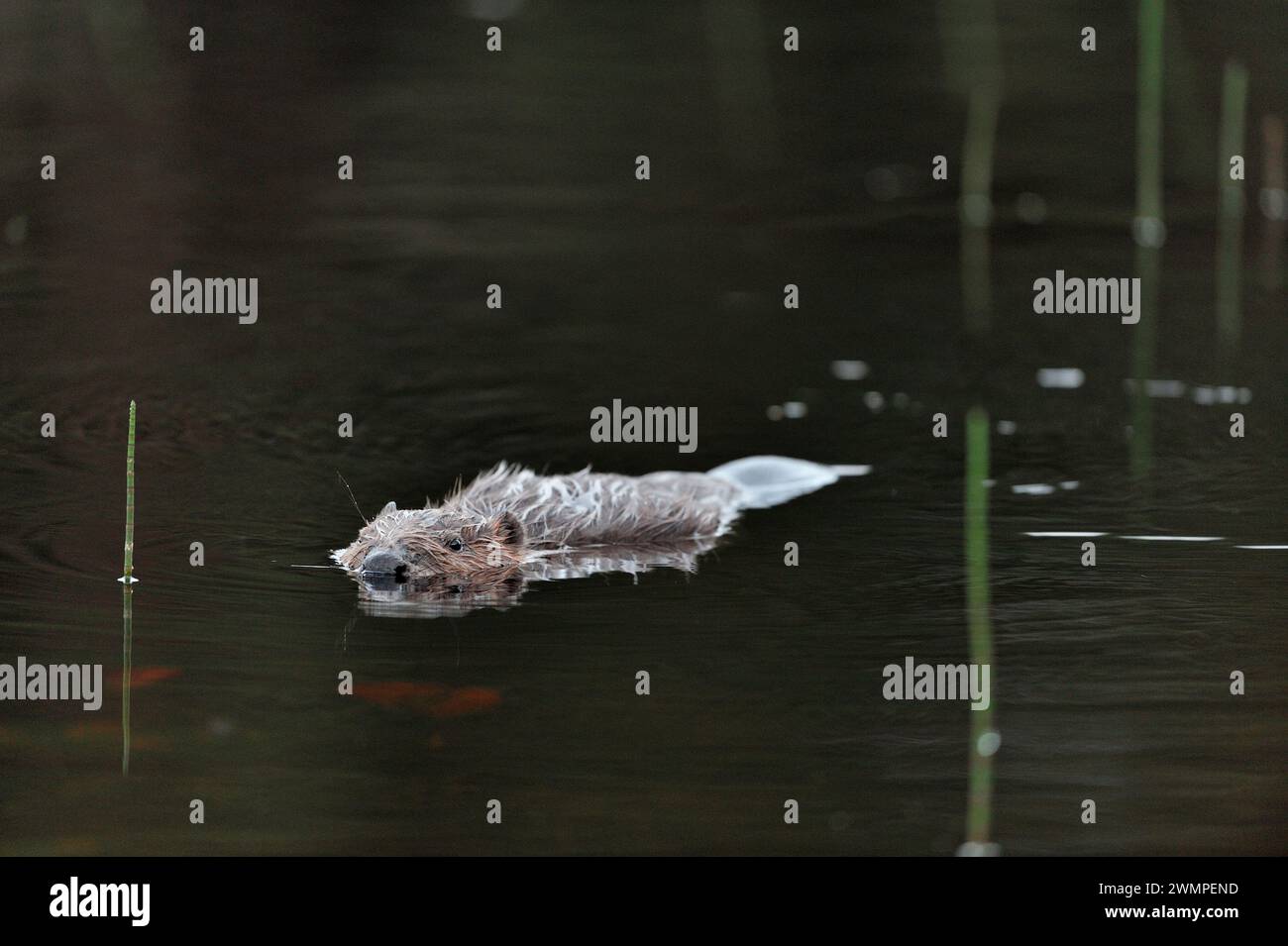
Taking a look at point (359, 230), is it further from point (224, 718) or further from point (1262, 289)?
point (224, 718)

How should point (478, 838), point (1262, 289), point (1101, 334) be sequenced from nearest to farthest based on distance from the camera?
point (478, 838)
point (1101, 334)
point (1262, 289)

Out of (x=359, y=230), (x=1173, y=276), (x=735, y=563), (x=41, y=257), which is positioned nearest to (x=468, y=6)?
(x=359, y=230)

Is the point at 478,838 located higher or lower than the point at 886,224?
lower

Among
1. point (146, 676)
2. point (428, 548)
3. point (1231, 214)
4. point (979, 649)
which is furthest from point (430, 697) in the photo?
point (1231, 214)

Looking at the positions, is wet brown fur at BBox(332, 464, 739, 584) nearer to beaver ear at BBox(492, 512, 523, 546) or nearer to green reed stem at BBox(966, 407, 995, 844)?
beaver ear at BBox(492, 512, 523, 546)

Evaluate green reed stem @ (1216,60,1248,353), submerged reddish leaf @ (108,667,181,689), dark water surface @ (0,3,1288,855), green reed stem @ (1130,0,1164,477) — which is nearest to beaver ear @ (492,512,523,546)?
dark water surface @ (0,3,1288,855)

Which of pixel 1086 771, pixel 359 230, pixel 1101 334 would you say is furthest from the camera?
pixel 359 230

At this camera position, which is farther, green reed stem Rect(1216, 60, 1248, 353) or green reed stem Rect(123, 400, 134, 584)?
green reed stem Rect(1216, 60, 1248, 353)

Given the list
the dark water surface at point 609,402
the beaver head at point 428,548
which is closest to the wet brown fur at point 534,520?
the beaver head at point 428,548
